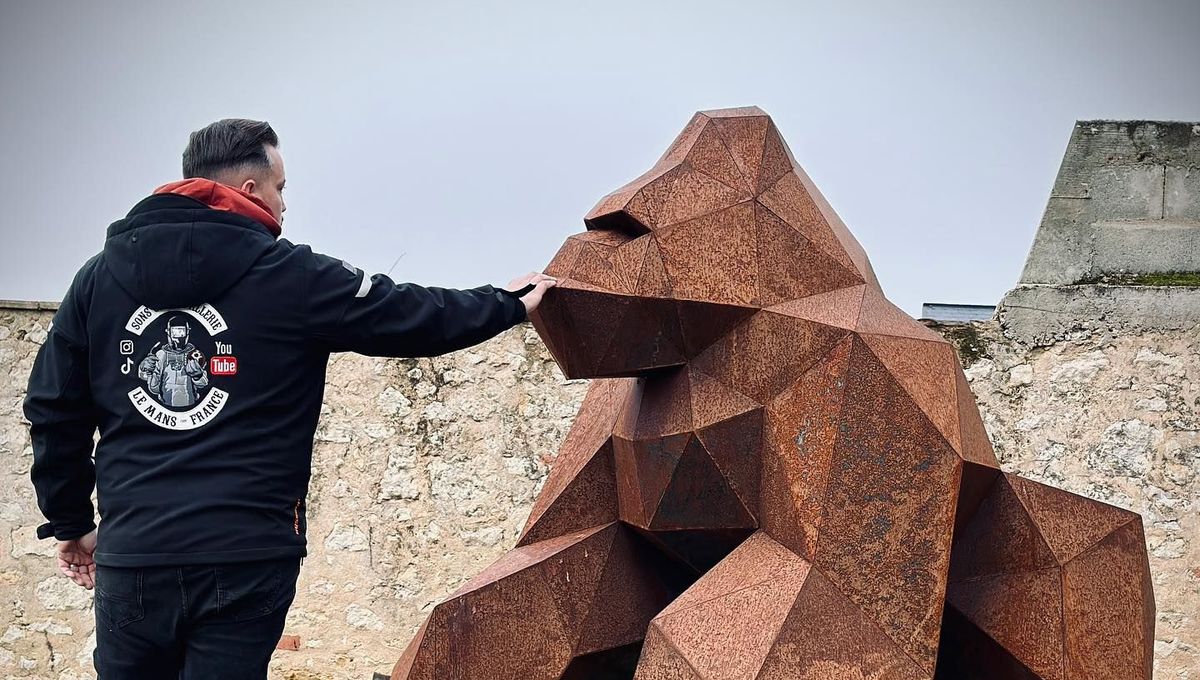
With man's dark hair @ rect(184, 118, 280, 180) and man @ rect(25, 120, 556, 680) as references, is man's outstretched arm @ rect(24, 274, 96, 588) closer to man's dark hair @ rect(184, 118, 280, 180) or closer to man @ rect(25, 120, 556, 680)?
man @ rect(25, 120, 556, 680)

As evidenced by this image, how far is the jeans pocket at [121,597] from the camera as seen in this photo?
7.82 ft

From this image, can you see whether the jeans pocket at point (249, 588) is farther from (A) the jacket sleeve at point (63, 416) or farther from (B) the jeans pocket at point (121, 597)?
(A) the jacket sleeve at point (63, 416)

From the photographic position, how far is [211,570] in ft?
7.76

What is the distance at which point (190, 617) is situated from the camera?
2.38 metres

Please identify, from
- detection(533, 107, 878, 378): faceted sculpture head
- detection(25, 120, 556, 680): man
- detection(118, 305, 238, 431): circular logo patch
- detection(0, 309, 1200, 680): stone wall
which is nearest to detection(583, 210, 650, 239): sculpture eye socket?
detection(533, 107, 878, 378): faceted sculpture head

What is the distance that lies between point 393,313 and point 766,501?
926 millimetres

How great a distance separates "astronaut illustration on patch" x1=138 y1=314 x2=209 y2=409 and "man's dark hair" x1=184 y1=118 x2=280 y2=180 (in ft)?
1.15

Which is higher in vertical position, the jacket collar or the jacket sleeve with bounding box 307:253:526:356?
the jacket collar

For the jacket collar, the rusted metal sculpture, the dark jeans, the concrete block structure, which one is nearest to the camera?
the dark jeans

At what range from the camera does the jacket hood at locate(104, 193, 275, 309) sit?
2.42m

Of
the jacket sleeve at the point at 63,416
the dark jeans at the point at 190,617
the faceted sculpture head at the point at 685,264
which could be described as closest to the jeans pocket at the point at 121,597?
the dark jeans at the point at 190,617

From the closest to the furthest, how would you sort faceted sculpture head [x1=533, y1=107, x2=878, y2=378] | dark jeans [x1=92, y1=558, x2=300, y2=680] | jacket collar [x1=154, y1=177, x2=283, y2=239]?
1. dark jeans [x1=92, y1=558, x2=300, y2=680]
2. jacket collar [x1=154, y1=177, x2=283, y2=239]
3. faceted sculpture head [x1=533, y1=107, x2=878, y2=378]

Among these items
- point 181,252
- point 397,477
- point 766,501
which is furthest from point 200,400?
point 397,477

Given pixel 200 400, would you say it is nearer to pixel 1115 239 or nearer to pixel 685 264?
pixel 685 264
